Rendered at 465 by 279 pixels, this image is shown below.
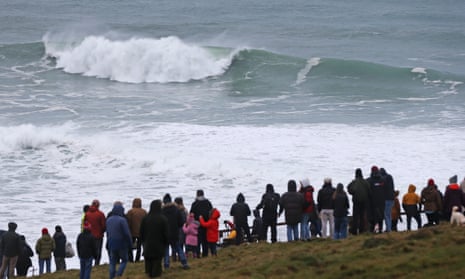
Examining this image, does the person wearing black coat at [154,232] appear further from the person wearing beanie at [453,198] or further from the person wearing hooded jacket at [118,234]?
the person wearing beanie at [453,198]

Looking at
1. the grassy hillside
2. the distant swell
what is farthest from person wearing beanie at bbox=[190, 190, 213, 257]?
the distant swell

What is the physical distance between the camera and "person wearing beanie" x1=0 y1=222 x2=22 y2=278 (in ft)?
48.2

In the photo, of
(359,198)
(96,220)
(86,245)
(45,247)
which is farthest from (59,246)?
(359,198)

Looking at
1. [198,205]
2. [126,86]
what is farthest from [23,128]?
[198,205]

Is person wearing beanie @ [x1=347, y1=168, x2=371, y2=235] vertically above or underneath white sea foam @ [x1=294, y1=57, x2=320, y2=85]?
underneath

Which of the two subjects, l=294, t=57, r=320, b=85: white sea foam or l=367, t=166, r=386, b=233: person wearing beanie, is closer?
l=367, t=166, r=386, b=233: person wearing beanie

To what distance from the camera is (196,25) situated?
210ft

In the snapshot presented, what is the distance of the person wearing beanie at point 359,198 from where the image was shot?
15.0 metres

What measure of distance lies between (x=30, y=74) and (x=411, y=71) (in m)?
19.5

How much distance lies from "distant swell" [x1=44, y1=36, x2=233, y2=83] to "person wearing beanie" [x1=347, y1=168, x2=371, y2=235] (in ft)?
109

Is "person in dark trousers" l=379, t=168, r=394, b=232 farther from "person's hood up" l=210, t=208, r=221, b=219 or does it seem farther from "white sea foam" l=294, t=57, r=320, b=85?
"white sea foam" l=294, t=57, r=320, b=85

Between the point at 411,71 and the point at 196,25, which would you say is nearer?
the point at 411,71

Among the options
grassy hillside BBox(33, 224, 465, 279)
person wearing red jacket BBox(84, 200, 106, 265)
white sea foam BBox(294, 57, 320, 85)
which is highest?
white sea foam BBox(294, 57, 320, 85)

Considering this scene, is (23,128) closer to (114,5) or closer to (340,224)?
(340,224)
